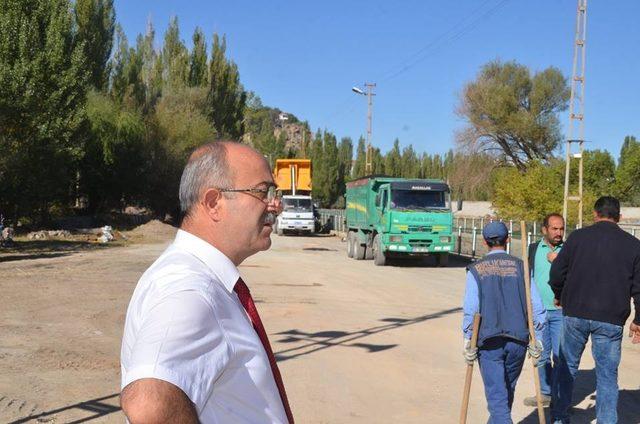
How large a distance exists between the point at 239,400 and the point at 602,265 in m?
4.19

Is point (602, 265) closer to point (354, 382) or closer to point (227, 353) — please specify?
point (354, 382)

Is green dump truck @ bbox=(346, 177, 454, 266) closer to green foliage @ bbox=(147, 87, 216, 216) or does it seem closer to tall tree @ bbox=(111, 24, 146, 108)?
green foliage @ bbox=(147, 87, 216, 216)

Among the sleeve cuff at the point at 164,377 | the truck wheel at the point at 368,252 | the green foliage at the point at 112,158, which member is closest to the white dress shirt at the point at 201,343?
the sleeve cuff at the point at 164,377

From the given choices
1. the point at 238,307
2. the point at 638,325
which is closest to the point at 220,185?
the point at 238,307

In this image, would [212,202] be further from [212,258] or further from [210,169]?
[212,258]

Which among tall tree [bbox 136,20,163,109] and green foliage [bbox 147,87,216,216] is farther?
tall tree [bbox 136,20,163,109]

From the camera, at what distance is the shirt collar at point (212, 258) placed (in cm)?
160

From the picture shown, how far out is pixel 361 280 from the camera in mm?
16406

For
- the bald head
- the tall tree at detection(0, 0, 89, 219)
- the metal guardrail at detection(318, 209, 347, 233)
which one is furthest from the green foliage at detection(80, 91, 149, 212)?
the bald head

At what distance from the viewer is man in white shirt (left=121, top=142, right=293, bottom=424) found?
1.35 m

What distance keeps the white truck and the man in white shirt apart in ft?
109

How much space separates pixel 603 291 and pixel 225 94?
4905 centimetres

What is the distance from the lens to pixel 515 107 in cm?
4841

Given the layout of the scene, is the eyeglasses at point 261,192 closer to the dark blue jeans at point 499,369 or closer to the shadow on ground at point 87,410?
the dark blue jeans at point 499,369
